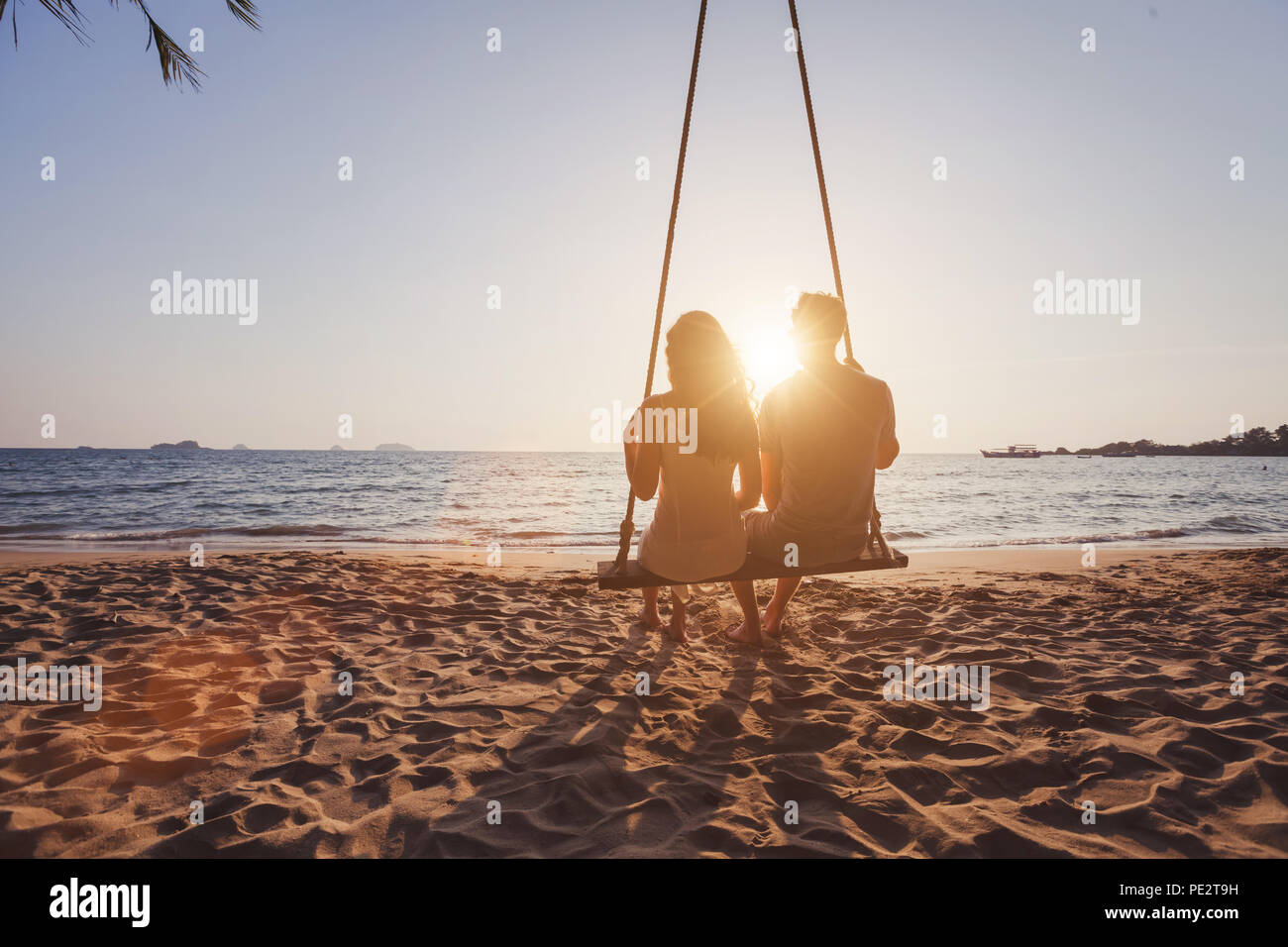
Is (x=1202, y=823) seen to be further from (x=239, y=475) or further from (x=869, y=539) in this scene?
Answer: (x=239, y=475)

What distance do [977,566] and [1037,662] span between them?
15.1 feet

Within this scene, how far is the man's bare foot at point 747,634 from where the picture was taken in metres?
4.06

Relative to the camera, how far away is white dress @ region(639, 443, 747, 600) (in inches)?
131

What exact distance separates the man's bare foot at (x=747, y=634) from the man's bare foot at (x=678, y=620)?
0.33 metres

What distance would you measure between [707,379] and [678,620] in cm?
170

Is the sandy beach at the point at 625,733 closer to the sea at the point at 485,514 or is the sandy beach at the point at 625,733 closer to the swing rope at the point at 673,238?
the swing rope at the point at 673,238

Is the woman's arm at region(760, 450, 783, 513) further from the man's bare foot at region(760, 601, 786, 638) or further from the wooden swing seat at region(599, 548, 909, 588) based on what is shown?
the man's bare foot at region(760, 601, 786, 638)

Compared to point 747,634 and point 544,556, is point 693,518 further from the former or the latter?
point 544,556

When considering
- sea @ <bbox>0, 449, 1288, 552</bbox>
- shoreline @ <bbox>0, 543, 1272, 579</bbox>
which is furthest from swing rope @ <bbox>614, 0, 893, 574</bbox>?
sea @ <bbox>0, 449, 1288, 552</bbox>

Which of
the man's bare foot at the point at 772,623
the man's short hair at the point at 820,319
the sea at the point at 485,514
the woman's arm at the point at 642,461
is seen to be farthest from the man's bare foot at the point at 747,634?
the sea at the point at 485,514

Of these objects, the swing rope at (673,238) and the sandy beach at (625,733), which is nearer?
the sandy beach at (625,733)

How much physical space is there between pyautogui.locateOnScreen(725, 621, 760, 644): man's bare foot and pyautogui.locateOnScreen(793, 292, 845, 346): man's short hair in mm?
1825

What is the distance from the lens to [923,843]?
6.63 ft
